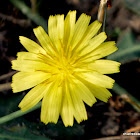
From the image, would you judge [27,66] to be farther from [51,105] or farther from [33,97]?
[51,105]

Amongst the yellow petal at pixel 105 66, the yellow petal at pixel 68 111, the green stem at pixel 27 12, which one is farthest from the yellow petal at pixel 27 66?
the green stem at pixel 27 12

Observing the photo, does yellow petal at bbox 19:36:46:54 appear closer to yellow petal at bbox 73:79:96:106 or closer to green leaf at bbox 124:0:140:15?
yellow petal at bbox 73:79:96:106

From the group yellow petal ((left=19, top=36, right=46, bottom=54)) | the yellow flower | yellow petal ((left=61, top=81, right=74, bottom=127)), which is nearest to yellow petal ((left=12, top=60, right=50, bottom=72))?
the yellow flower

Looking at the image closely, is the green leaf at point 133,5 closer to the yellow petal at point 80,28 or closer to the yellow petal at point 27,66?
the yellow petal at point 80,28

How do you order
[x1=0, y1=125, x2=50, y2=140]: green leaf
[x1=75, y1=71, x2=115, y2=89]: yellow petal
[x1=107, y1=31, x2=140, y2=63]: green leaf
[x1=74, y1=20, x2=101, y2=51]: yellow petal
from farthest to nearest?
[x1=107, y1=31, x2=140, y2=63]: green leaf
[x1=0, y1=125, x2=50, y2=140]: green leaf
[x1=74, y1=20, x2=101, y2=51]: yellow petal
[x1=75, y1=71, x2=115, y2=89]: yellow petal

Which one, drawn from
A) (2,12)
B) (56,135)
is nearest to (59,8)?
(2,12)
